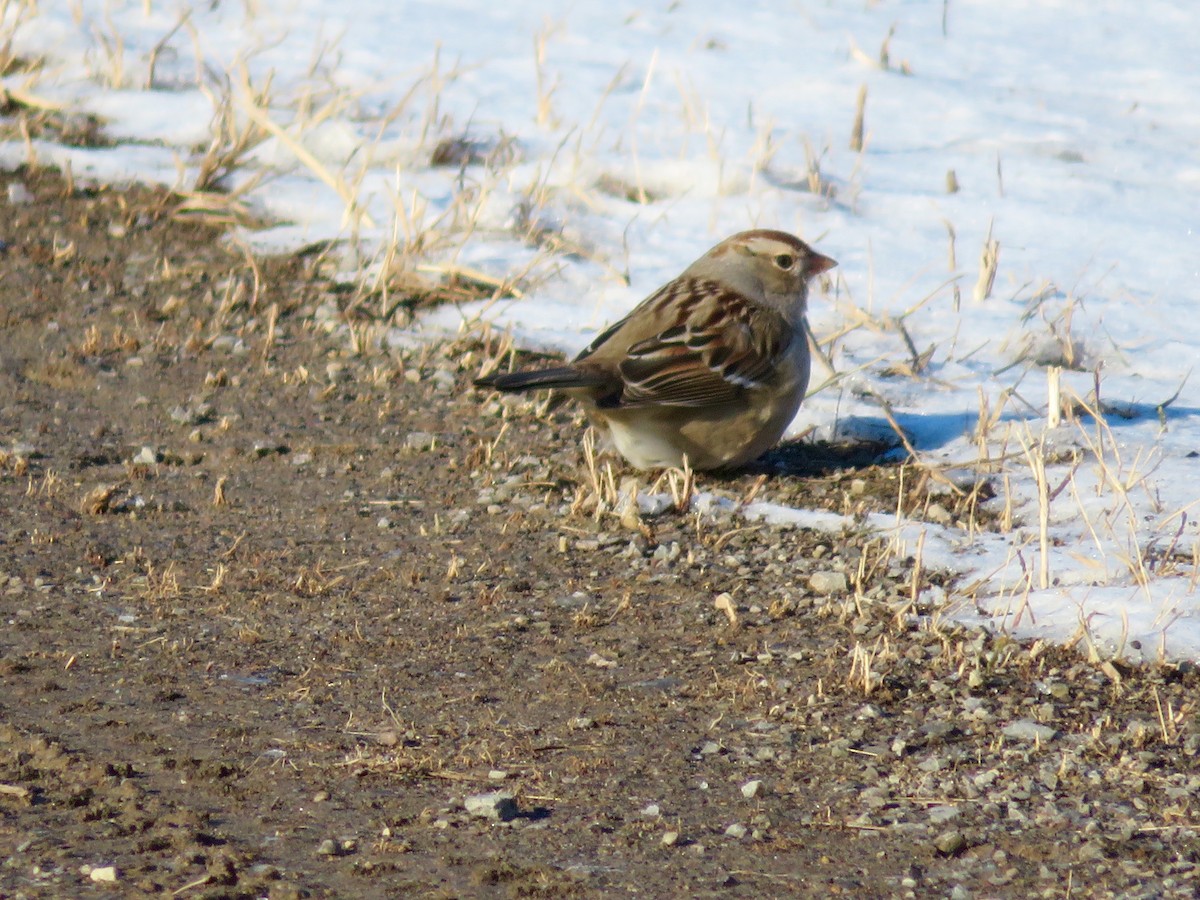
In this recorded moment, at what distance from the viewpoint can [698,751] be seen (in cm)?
382

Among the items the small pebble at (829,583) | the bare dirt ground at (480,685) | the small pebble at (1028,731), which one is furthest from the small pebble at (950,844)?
the small pebble at (829,583)

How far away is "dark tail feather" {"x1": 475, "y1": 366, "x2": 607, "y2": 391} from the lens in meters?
5.30

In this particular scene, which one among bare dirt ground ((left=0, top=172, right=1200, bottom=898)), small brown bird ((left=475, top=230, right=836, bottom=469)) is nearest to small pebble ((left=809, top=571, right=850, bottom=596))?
bare dirt ground ((left=0, top=172, right=1200, bottom=898))

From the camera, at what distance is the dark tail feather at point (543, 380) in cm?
530

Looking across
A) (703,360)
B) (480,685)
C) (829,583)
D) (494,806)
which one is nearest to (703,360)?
(703,360)

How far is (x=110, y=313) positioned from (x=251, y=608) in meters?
3.11

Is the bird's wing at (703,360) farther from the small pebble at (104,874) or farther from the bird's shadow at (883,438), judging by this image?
the small pebble at (104,874)

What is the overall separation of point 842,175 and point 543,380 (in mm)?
3844

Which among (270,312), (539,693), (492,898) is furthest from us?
(270,312)

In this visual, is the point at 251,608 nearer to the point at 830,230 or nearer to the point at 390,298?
the point at 390,298

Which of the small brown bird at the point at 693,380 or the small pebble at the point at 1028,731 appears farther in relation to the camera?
the small brown bird at the point at 693,380

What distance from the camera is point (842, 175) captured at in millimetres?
8688

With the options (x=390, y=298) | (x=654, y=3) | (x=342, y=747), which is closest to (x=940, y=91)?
(x=654, y=3)

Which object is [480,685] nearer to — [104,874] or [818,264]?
[104,874]
